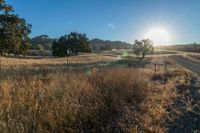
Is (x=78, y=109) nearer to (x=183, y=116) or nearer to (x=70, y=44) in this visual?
(x=183, y=116)

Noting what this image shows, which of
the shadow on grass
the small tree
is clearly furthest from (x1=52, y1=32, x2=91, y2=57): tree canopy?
the shadow on grass

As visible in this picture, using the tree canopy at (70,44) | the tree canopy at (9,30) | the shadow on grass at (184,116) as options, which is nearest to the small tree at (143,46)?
the tree canopy at (70,44)

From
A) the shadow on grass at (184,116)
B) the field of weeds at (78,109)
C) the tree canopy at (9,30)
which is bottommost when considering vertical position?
the shadow on grass at (184,116)

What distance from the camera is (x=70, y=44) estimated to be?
75188 millimetres

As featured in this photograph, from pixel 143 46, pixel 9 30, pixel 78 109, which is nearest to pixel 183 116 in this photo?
pixel 78 109

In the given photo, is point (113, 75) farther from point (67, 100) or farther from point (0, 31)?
point (0, 31)

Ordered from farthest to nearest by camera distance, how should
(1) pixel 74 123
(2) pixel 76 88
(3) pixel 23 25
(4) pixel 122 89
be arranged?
(3) pixel 23 25 < (4) pixel 122 89 < (2) pixel 76 88 < (1) pixel 74 123

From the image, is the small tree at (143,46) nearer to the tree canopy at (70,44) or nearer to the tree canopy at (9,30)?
the tree canopy at (70,44)

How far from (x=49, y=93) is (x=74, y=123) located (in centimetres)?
149

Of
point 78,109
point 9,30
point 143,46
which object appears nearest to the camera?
point 78,109

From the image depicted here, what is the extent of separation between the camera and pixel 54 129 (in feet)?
16.4

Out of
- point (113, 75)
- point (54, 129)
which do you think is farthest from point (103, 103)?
point (113, 75)

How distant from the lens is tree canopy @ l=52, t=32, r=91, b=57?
74312mm

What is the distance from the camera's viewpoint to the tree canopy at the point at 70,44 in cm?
7431
